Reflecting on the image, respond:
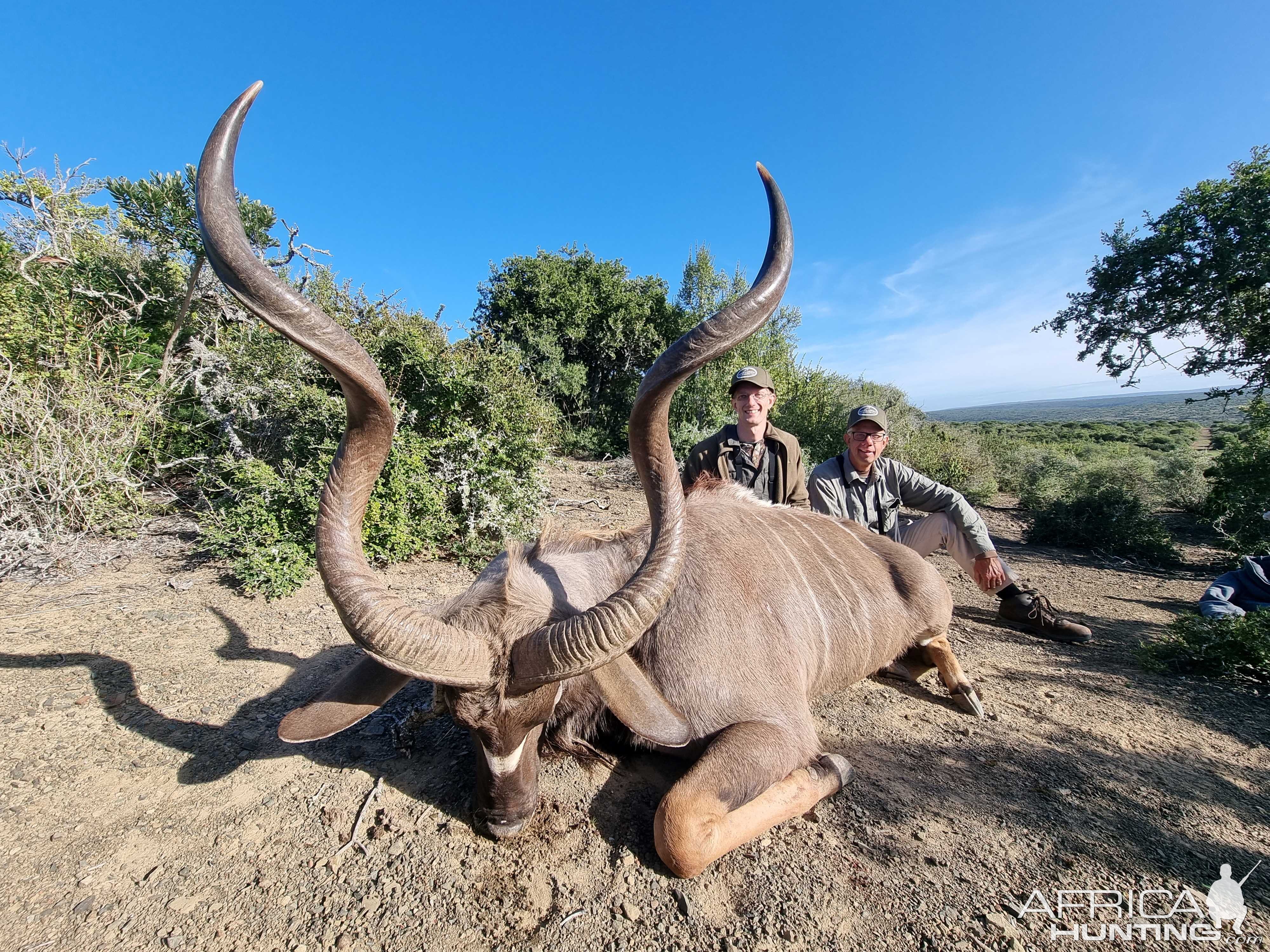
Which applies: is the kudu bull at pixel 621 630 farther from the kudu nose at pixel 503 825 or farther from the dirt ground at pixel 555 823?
the dirt ground at pixel 555 823

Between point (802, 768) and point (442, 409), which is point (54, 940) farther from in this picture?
point (442, 409)

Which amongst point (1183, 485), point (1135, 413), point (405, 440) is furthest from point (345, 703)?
point (1135, 413)

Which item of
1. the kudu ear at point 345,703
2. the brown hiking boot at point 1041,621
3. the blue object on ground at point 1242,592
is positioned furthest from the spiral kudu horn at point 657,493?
the blue object on ground at point 1242,592

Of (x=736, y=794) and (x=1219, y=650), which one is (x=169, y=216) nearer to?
(x=736, y=794)

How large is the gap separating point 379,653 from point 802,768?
223 cm

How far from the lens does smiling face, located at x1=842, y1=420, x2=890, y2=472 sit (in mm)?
5078

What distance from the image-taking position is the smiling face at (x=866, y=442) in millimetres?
5078

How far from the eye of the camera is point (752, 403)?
524 cm

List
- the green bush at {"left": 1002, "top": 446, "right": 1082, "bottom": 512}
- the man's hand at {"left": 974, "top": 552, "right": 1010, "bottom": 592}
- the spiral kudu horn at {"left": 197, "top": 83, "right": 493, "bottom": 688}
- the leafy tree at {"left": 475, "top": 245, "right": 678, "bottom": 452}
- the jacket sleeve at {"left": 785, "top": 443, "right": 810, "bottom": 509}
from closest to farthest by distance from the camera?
1. the spiral kudu horn at {"left": 197, "top": 83, "right": 493, "bottom": 688}
2. the man's hand at {"left": 974, "top": 552, "right": 1010, "bottom": 592}
3. the jacket sleeve at {"left": 785, "top": 443, "right": 810, "bottom": 509}
4. the green bush at {"left": 1002, "top": 446, "right": 1082, "bottom": 512}
5. the leafy tree at {"left": 475, "top": 245, "right": 678, "bottom": 452}

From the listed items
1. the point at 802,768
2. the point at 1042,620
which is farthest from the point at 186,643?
the point at 1042,620

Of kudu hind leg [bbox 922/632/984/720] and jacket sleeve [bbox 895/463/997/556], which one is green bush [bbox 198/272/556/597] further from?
kudu hind leg [bbox 922/632/984/720]

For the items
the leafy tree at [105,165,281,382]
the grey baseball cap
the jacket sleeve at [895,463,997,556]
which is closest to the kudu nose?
the grey baseball cap

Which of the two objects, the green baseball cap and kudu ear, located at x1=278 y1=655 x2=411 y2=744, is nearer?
kudu ear, located at x1=278 y1=655 x2=411 y2=744

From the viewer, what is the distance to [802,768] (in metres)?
2.78
